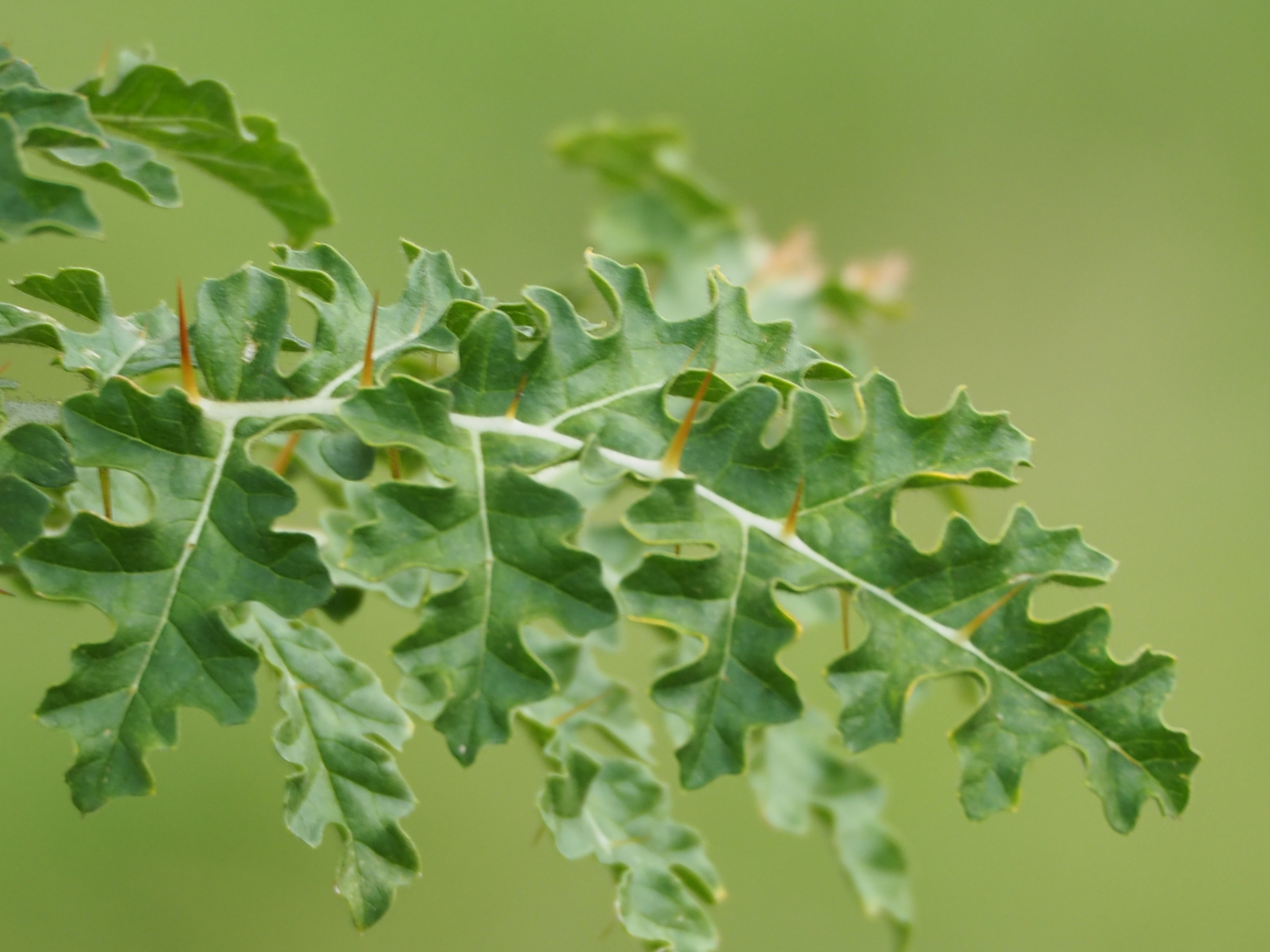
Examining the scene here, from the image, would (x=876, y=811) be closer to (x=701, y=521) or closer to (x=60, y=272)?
(x=701, y=521)

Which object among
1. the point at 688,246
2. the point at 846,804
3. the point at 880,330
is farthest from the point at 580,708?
the point at 880,330

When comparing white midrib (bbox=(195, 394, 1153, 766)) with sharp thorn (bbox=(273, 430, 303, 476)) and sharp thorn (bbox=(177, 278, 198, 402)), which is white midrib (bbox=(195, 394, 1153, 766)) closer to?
sharp thorn (bbox=(177, 278, 198, 402))

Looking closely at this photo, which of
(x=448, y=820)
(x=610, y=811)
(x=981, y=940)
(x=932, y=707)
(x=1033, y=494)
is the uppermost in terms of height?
(x=610, y=811)

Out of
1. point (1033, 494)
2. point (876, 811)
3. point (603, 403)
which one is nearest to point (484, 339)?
point (603, 403)

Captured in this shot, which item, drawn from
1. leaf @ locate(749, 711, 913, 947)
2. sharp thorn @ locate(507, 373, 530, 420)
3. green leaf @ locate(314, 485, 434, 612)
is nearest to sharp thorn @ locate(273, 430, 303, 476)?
green leaf @ locate(314, 485, 434, 612)

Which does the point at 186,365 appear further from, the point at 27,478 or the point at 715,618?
the point at 715,618

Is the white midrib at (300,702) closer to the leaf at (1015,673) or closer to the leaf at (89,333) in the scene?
the leaf at (89,333)
